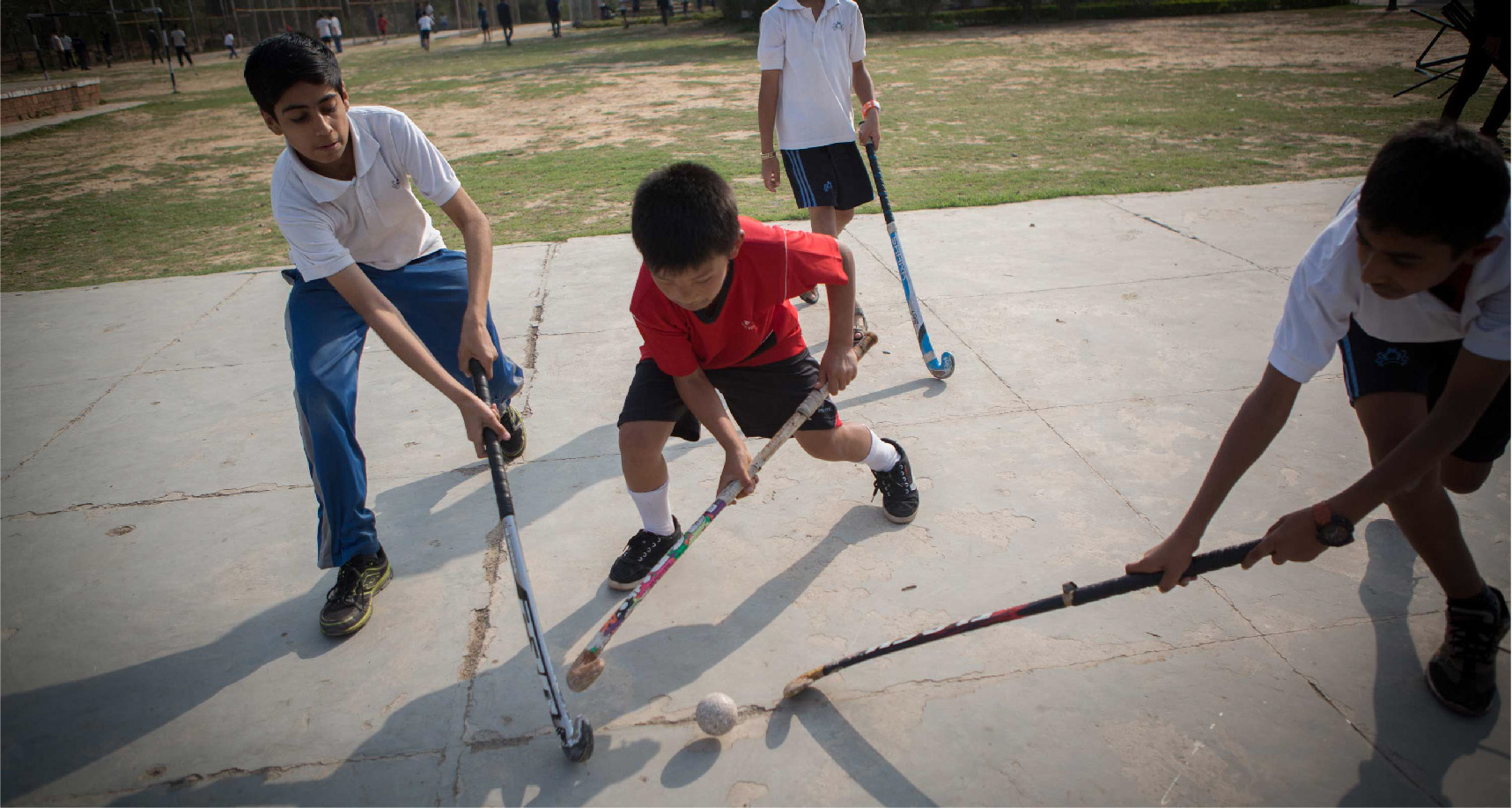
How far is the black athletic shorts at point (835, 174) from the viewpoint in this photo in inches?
175

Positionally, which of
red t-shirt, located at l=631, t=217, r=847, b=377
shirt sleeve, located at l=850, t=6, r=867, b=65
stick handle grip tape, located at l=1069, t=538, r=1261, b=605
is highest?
shirt sleeve, located at l=850, t=6, r=867, b=65

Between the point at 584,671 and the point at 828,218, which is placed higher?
the point at 828,218

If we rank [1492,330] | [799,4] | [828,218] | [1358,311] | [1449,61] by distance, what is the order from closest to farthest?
[1492,330] → [1358,311] → [799,4] → [828,218] → [1449,61]

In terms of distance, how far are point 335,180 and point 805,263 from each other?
159 centimetres

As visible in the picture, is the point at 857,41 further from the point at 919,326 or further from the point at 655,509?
the point at 655,509

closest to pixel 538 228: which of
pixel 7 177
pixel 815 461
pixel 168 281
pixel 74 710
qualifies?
pixel 168 281

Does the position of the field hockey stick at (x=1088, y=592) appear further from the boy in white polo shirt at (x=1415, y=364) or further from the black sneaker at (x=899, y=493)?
the black sneaker at (x=899, y=493)

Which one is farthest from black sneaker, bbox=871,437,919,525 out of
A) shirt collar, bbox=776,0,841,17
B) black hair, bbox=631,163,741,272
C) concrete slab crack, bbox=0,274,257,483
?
concrete slab crack, bbox=0,274,257,483

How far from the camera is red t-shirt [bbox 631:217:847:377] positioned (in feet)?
8.23

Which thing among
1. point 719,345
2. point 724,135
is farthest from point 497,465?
point 724,135

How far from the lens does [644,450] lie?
260 centimetres

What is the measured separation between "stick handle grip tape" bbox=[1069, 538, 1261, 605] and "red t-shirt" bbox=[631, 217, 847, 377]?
1136mm

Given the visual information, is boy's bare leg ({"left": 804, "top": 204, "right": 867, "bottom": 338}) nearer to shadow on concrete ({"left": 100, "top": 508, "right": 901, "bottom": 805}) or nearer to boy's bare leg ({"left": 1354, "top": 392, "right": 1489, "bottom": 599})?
shadow on concrete ({"left": 100, "top": 508, "right": 901, "bottom": 805})

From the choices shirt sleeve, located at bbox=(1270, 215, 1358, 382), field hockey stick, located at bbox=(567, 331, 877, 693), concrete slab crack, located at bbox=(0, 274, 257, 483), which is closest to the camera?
shirt sleeve, located at bbox=(1270, 215, 1358, 382)
